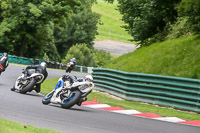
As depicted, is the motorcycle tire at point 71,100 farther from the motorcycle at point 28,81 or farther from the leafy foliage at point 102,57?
the leafy foliage at point 102,57

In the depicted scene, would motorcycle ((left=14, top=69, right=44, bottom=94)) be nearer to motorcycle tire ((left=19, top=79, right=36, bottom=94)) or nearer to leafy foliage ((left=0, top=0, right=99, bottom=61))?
motorcycle tire ((left=19, top=79, right=36, bottom=94))

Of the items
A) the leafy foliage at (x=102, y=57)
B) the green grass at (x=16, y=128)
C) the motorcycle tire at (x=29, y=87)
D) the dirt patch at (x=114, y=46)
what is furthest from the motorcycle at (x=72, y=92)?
the dirt patch at (x=114, y=46)

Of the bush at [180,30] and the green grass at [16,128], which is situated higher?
the bush at [180,30]

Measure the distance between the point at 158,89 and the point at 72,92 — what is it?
4.78 metres

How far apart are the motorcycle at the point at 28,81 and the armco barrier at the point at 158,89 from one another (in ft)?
12.8

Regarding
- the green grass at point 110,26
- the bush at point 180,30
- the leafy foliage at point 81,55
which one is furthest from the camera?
the green grass at point 110,26

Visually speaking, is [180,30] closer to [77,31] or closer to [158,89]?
[158,89]

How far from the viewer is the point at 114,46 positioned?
104125 millimetres

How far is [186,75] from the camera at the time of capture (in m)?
17.0

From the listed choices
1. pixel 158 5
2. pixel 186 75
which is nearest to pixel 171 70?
pixel 186 75

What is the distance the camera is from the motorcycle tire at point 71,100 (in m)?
11.8

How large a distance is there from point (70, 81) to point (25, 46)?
4278cm

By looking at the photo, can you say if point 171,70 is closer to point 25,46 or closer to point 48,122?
point 48,122

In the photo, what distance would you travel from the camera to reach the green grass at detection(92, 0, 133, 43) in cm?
12238
